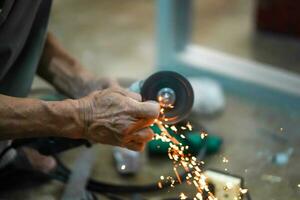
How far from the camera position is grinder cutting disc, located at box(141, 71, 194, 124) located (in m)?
1.29

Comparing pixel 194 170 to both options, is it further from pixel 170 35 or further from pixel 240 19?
pixel 240 19

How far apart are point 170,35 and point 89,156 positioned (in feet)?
2.12

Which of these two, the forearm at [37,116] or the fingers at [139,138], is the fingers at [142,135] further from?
the forearm at [37,116]

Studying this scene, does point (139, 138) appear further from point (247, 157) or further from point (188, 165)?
point (247, 157)

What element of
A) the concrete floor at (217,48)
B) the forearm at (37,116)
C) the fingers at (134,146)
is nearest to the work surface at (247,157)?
the concrete floor at (217,48)

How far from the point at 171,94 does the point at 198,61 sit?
2.83ft

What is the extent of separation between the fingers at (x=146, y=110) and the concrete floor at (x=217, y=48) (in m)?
0.26

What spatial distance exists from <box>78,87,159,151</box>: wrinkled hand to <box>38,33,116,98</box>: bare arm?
1.12ft

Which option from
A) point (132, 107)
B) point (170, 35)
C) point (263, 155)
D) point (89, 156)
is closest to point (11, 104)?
point (132, 107)

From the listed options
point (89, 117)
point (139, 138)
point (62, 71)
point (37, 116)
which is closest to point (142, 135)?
point (139, 138)

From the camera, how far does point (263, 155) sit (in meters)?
1.69

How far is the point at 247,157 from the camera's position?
164 centimetres

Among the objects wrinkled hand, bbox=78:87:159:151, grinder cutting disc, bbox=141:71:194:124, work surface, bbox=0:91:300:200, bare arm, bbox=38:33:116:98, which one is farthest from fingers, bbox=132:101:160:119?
bare arm, bbox=38:33:116:98

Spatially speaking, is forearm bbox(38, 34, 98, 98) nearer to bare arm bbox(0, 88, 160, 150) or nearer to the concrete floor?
the concrete floor
